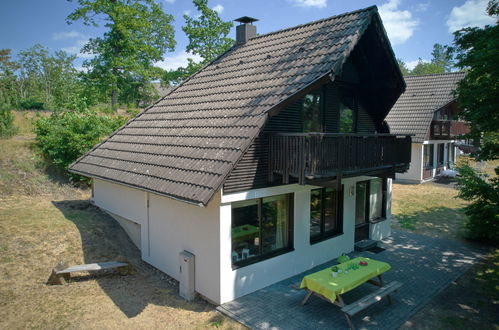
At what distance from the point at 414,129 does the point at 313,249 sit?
63.1 feet

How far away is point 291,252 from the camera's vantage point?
909 centimetres

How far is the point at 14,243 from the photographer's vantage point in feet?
29.9

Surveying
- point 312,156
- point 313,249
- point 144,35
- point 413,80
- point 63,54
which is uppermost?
point 63,54

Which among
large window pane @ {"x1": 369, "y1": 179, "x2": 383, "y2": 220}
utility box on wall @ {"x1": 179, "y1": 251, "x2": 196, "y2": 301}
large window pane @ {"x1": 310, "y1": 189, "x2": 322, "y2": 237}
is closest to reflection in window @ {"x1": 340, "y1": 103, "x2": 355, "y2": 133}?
large window pane @ {"x1": 310, "y1": 189, "x2": 322, "y2": 237}

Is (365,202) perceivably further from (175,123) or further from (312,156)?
(175,123)

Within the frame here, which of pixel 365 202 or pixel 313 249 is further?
pixel 365 202

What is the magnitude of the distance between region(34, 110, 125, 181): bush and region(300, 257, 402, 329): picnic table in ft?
39.5

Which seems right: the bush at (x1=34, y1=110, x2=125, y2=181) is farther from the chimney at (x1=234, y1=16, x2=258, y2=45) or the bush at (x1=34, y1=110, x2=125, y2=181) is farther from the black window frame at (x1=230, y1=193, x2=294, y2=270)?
the black window frame at (x1=230, y1=193, x2=294, y2=270)

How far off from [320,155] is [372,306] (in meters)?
3.63

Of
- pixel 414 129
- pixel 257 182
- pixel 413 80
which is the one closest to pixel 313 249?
pixel 257 182

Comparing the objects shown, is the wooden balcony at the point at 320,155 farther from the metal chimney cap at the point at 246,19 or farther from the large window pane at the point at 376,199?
the metal chimney cap at the point at 246,19

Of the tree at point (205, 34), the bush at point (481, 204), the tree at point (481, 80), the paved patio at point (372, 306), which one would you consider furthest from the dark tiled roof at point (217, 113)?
the tree at point (205, 34)

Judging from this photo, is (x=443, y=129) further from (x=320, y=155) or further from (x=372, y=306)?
(x=372, y=306)

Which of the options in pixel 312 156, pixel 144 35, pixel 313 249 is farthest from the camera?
pixel 144 35
